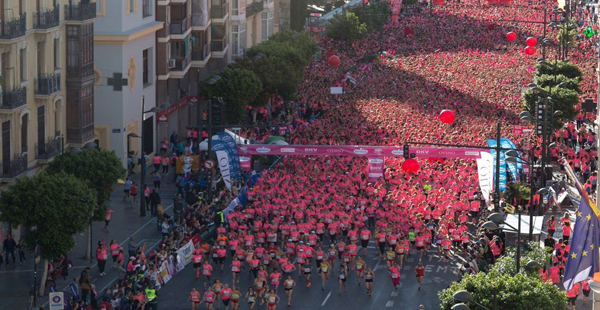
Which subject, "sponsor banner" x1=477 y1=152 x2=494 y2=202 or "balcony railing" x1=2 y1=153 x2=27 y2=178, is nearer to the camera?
"balcony railing" x1=2 y1=153 x2=27 y2=178

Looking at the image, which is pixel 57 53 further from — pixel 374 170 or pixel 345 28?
pixel 345 28

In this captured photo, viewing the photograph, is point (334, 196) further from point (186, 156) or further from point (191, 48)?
point (191, 48)

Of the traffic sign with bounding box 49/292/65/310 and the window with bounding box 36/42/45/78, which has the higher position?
the window with bounding box 36/42/45/78

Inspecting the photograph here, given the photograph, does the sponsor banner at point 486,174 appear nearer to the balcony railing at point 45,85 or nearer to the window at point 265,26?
the balcony railing at point 45,85

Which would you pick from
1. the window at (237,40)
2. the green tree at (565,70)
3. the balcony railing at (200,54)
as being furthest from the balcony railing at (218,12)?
the green tree at (565,70)

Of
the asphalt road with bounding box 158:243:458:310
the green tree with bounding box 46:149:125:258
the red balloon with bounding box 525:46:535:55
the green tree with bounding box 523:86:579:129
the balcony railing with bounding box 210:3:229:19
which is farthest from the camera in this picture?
the red balloon with bounding box 525:46:535:55

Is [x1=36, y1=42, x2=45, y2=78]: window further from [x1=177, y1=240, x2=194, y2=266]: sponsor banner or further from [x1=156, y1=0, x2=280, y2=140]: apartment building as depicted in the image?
[x1=156, y1=0, x2=280, y2=140]: apartment building

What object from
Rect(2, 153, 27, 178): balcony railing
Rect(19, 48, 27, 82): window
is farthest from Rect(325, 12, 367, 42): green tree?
Rect(2, 153, 27, 178): balcony railing
